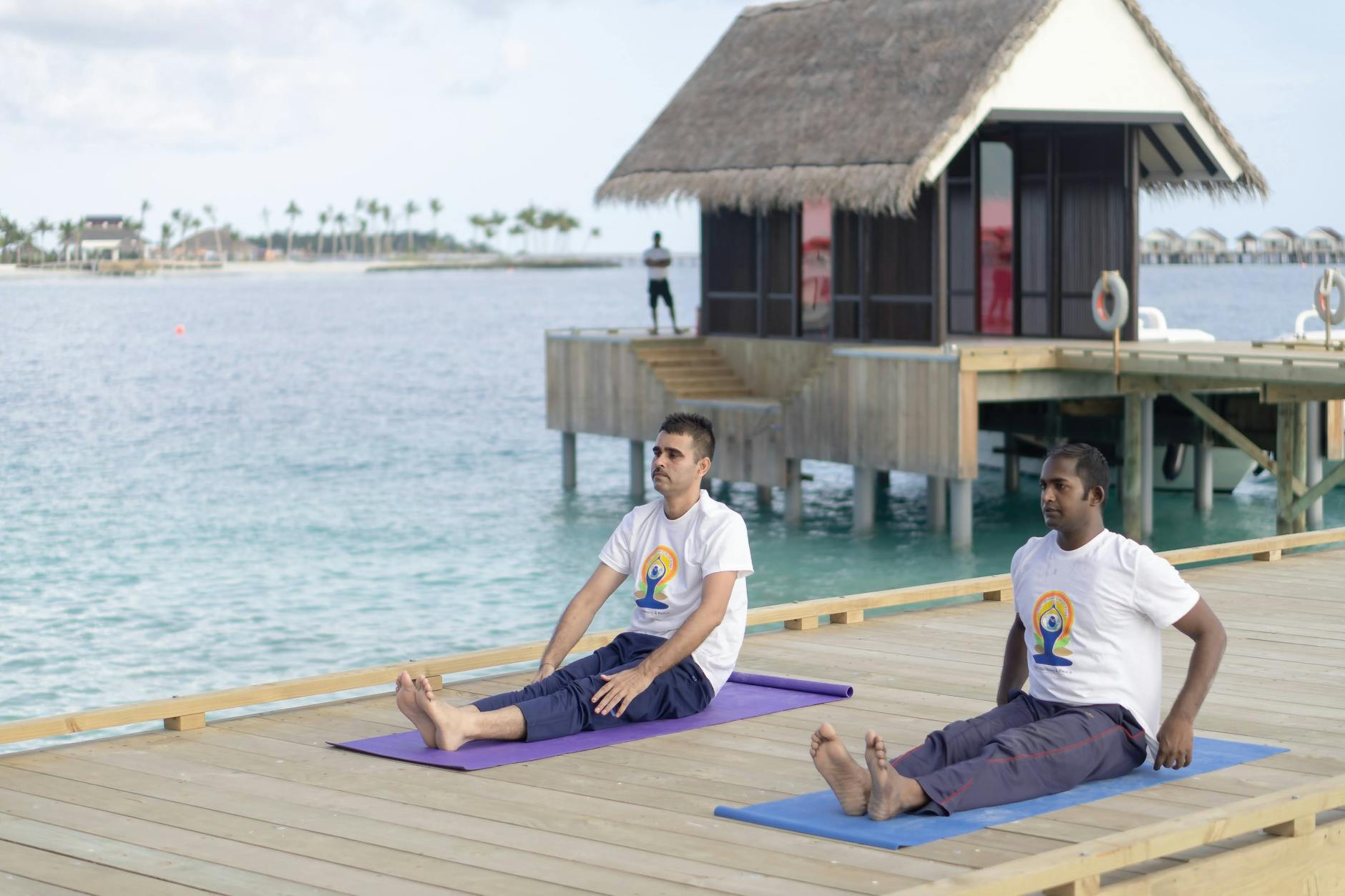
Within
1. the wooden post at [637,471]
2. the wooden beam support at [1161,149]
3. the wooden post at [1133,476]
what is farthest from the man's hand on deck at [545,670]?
the wooden post at [637,471]

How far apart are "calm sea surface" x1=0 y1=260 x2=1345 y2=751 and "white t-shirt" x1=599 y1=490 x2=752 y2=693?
27.4ft

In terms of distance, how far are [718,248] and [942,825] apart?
1787 cm

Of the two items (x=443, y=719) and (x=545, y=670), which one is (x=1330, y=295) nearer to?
(x=545, y=670)

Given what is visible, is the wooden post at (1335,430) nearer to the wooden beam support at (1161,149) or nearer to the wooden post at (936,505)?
the wooden beam support at (1161,149)

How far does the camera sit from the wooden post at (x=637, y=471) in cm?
2314

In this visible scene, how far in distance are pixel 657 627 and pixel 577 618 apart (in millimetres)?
292

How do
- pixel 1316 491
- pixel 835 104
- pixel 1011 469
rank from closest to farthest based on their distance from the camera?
pixel 1316 491 < pixel 835 104 < pixel 1011 469

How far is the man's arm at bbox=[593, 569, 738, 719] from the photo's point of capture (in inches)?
240

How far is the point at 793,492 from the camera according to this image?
20891 millimetres

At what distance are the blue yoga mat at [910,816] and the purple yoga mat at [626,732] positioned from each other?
3.11 feet

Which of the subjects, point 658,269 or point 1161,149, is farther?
point 658,269

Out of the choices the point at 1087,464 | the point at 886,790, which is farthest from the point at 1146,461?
the point at 886,790

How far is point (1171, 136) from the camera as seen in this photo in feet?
67.3

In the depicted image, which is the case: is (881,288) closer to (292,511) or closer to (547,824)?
(292,511)
